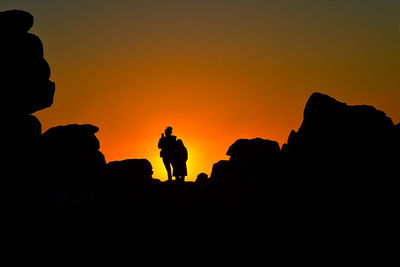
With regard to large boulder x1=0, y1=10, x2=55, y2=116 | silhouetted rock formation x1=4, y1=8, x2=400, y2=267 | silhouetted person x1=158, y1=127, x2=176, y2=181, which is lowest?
silhouetted rock formation x1=4, y1=8, x2=400, y2=267

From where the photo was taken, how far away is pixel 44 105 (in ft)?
113

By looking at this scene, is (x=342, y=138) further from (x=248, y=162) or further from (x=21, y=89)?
(x=21, y=89)

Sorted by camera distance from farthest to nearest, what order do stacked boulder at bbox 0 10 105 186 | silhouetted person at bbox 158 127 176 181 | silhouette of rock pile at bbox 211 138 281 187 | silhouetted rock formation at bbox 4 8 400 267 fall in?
silhouetted person at bbox 158 127 176 181, silhouette of rock pile at bbox 211 138 281 187, stacked boulder at bbox 0 10 105 186, silhouetted rock formation at bbox 4 8 400 267

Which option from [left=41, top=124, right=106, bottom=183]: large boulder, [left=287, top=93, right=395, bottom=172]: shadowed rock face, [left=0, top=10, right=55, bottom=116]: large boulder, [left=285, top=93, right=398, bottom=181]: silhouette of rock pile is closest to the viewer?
[left=0, top=10, right=55, bottom=116]: large boulder

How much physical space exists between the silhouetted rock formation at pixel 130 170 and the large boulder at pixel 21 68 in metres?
7.83

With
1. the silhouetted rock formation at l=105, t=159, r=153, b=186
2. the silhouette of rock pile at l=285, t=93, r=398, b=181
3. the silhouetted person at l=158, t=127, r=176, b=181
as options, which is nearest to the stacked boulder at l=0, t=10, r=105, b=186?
the silhouetted rock formation at l=105, t=159, r=153, b=186

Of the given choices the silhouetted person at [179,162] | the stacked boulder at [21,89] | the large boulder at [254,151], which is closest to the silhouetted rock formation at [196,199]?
the stacked boulder at [21,89]

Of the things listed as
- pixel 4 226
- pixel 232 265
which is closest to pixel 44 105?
pixel 4 226

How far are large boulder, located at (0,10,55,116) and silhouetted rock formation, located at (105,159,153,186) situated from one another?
7.83 meters

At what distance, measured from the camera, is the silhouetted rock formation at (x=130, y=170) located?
128ft

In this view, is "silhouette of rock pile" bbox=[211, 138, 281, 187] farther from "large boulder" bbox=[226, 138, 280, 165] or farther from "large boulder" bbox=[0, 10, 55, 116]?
"large boulder" bbox=[0, 10, 55, 116]

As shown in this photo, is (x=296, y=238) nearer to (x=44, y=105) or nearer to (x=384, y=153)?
(x=384, y=153)

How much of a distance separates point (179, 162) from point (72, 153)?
8.20 metres

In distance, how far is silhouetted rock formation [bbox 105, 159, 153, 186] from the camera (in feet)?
128
